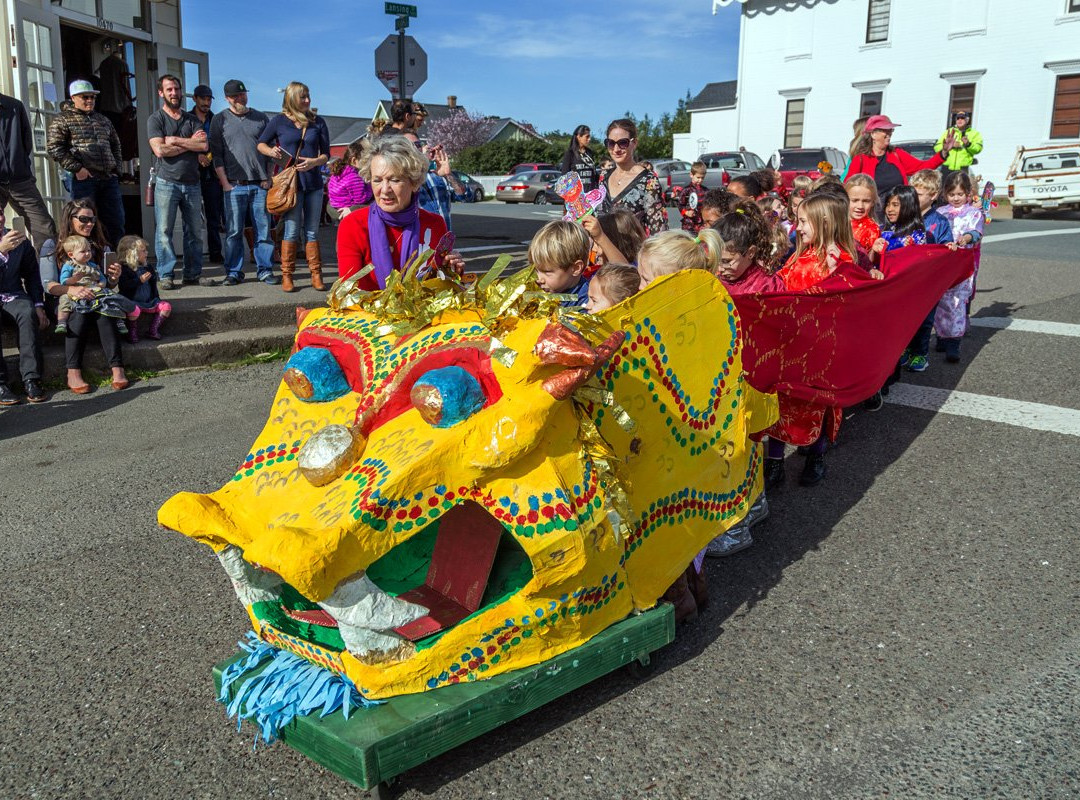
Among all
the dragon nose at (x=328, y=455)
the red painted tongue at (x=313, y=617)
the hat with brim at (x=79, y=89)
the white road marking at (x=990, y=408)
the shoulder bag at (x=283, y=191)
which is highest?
the hat with brim at (x=79, y=89)

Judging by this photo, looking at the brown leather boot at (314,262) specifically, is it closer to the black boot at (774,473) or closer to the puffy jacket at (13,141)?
the puffy jacket at (13,141)

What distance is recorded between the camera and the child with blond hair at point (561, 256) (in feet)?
13.0

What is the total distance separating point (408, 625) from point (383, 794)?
1.54 ft

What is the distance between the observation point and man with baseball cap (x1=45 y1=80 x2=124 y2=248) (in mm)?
8094

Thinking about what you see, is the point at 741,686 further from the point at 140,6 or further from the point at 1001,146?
the point at 1001,146

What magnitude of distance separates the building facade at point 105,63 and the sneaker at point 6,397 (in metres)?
3.57

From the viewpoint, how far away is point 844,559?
409 centimetres

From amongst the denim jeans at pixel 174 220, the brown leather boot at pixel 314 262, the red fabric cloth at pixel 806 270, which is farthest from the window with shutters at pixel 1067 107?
the denim jeans at pixel 174 220

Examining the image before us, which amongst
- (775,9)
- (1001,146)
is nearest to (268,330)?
(1001,146)

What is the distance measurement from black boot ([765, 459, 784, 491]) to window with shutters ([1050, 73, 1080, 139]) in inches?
1151

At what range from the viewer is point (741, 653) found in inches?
131

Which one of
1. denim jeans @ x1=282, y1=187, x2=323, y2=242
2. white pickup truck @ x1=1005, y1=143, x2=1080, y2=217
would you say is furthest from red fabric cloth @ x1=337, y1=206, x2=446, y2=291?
white pickup truck @ x1=1005, y1=143, x2=1080, y2=217

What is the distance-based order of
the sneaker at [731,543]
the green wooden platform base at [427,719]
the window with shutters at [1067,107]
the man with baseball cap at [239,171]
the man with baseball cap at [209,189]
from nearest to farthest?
the green wooden platform base at [427,719] < the sneaker at [731,543] < the man with baseball cap at [239,171] < the man with baseball cap at [209,189] < the window with shutters at [1067,107]

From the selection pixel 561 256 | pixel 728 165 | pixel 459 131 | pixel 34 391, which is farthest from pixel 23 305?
pixel 459 131
